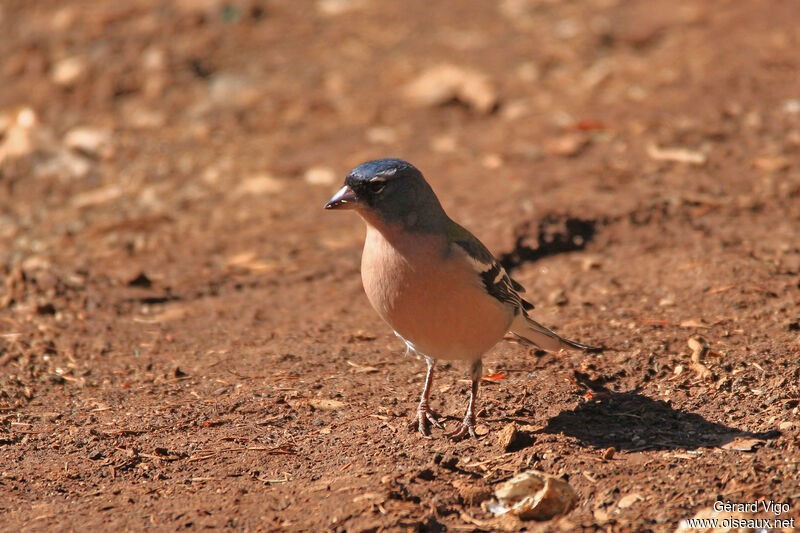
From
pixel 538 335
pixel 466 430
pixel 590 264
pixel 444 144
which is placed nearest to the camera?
pixel 466 430

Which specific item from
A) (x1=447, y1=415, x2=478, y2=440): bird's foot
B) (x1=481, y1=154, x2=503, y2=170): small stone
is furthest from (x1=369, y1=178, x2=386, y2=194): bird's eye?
(x1=481, y1=154, x2=503, y2=170): small stone

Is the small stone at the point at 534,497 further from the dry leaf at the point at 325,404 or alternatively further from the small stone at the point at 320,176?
the small stone at the point at 320,176

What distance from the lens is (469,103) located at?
1001cm

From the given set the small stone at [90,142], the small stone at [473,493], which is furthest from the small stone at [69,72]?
the small stone at [473,493]

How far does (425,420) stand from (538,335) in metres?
0.95

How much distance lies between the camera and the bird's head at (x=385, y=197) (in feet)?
15.2

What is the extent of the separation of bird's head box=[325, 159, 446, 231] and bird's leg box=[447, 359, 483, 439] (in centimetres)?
90

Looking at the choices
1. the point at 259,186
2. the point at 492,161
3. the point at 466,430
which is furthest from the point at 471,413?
the point at 259,186

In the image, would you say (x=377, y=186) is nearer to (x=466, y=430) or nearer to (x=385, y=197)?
(x=385, y=197)

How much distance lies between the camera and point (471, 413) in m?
4.79

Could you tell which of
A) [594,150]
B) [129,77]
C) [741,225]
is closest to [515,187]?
[594,150]

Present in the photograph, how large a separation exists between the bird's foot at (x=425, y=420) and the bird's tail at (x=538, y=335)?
753 mm

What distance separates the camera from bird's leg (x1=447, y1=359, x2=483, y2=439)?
4.68m

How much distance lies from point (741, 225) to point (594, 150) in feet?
6.70
